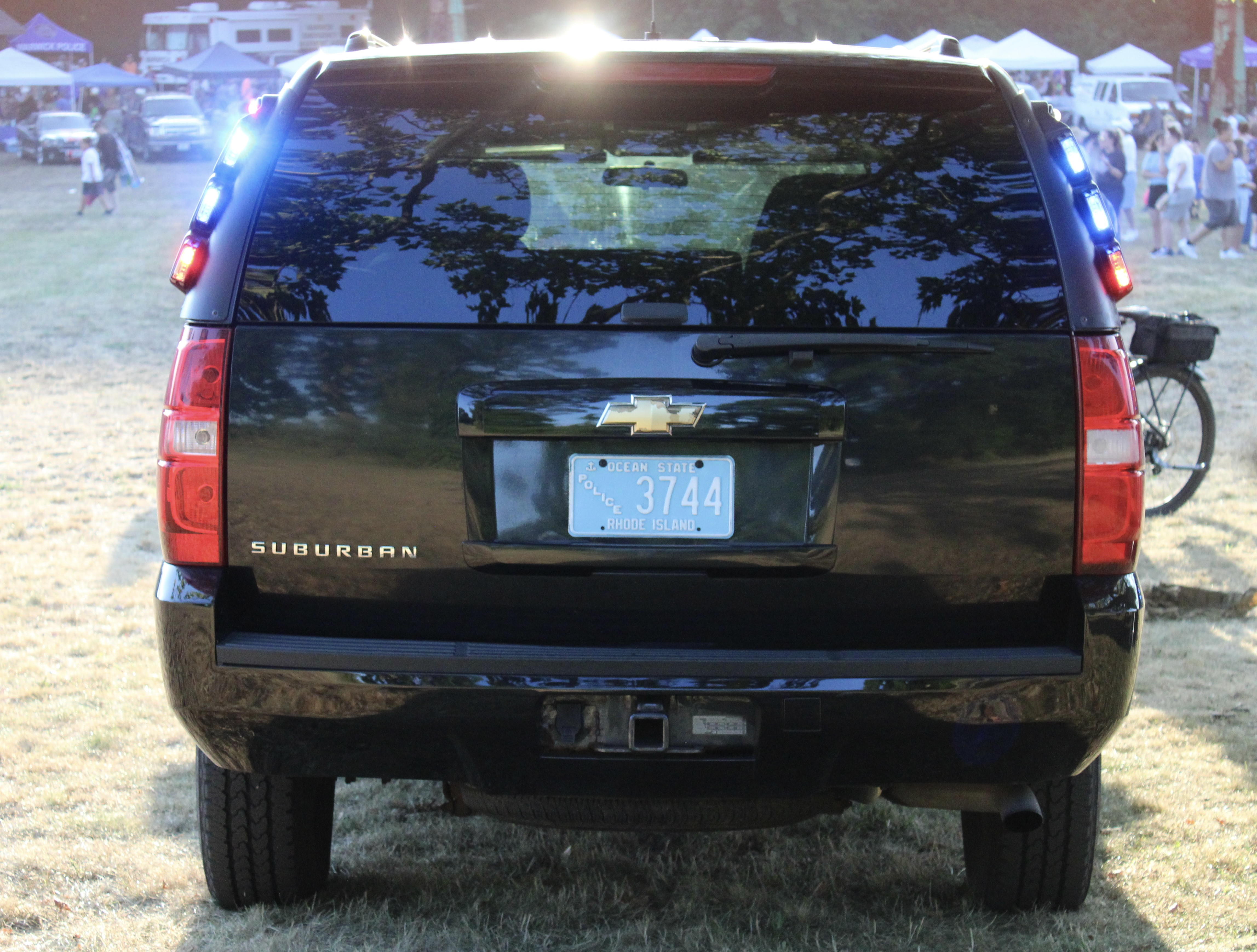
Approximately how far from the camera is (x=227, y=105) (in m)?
49.1

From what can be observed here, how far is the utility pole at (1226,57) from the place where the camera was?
35750 mm

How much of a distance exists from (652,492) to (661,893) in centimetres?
132

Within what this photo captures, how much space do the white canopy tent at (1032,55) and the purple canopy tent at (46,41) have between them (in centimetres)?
3589

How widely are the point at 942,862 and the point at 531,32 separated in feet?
179

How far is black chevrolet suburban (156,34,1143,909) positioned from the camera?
254 cm

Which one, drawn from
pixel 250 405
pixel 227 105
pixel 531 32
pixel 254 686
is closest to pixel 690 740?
pixel 254 686

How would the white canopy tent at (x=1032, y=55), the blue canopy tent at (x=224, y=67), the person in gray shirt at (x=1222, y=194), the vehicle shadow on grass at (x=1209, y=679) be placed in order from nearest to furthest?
1. the vehicle shadow on grass at (x=1209, y=679)
2. the person in gray shirt at (x=1222, y=194)
3. the white canopy tent at (x=1032, y=55)
4. the blue canopy tent at (x=224, y=67)

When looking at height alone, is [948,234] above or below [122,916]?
above

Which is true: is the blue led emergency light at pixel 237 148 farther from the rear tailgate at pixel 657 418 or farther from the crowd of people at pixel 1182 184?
the crowd of people at pixel 1182 184

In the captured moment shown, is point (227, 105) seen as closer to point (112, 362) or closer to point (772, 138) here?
point (112, 362)

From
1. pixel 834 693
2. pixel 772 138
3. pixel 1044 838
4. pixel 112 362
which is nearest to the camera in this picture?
pixel 834 693

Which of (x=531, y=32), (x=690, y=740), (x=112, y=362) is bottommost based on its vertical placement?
(x=112, y=362)

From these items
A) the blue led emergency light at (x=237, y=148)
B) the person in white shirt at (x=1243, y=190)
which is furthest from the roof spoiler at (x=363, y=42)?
the person in white shirt at (x=1243, y=190)

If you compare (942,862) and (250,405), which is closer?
(250,405)
